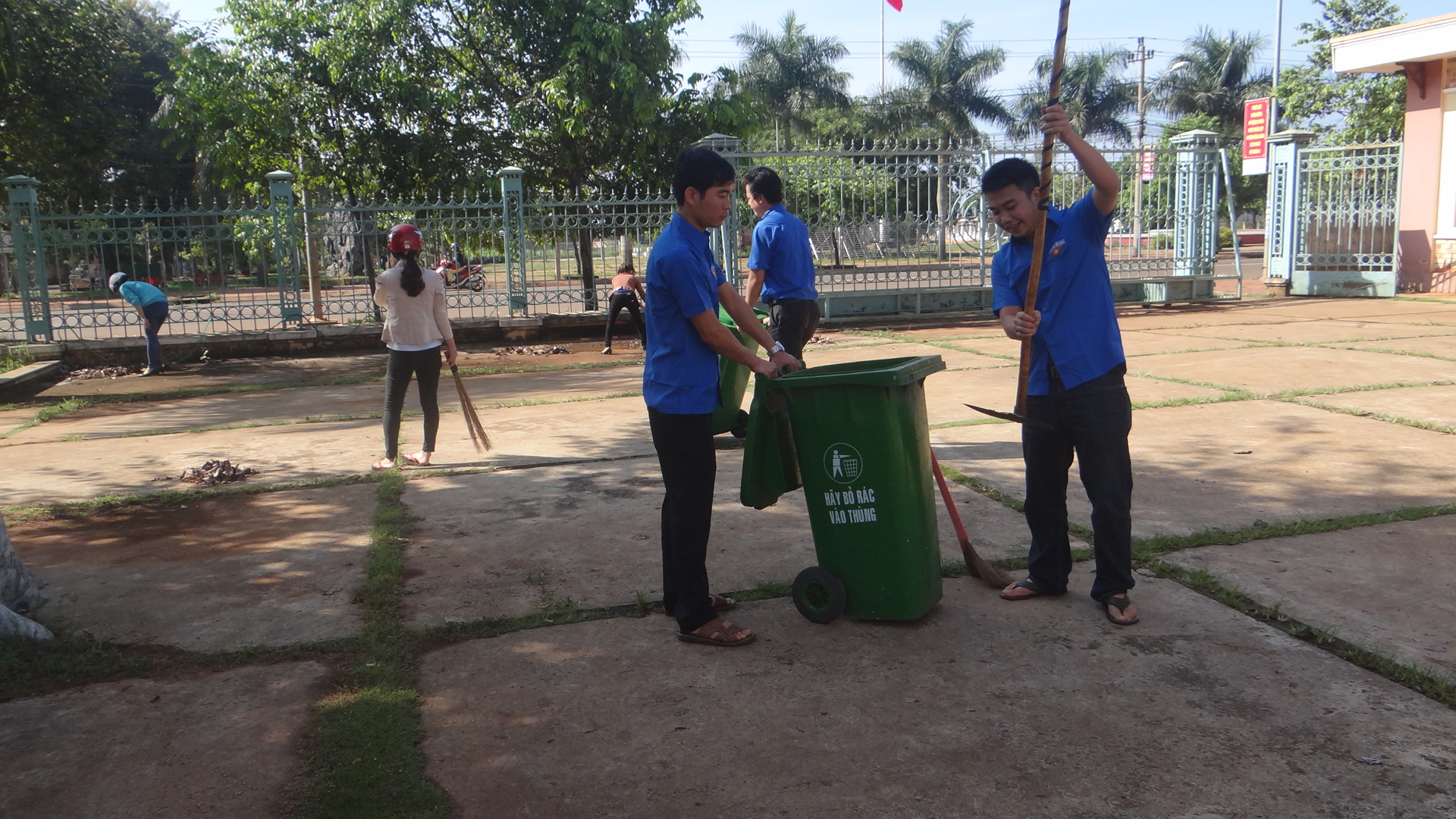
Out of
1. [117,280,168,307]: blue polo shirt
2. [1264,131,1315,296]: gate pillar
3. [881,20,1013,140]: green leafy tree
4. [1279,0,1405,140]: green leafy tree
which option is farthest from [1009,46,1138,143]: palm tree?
[117,280,168,307]: blue polo shirt

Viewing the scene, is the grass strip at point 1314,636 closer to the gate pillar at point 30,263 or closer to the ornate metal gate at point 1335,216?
the gate pillar at point 30,263

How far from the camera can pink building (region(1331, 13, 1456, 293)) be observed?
14.8 m

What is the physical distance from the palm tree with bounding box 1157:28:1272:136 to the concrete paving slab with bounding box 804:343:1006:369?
40.5 metres

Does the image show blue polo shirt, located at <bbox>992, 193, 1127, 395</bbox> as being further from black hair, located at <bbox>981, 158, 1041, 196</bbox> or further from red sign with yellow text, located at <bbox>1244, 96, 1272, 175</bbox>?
red sign with yellow text, located at <bbox>1244, 96, 1272, 175</bbox>

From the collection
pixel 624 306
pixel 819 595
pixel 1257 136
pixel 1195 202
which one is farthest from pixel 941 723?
pixel 1257 136

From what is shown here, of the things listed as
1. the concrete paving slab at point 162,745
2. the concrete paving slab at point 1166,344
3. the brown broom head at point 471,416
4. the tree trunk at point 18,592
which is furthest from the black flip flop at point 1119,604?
the concrete paving slab at point 1166,344

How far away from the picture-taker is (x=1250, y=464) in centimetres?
538

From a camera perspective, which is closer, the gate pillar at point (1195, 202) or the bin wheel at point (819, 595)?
the bin wheel at point (819, 595)

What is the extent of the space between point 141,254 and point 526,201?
4.64m

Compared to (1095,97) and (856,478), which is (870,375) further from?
(1095,97)

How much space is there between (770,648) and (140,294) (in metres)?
10.8

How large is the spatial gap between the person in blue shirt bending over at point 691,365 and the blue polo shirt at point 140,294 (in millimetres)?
10242

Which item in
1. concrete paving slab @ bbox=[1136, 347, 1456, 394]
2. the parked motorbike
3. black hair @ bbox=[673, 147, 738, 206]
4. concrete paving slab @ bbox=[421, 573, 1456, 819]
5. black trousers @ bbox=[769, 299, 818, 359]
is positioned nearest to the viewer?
concrete paving slab @ bbox=[421, 573, 1456, 819]

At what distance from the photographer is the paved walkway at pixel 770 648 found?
2.49 m
